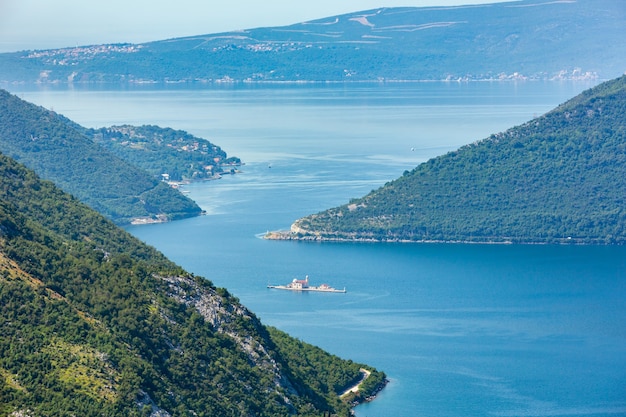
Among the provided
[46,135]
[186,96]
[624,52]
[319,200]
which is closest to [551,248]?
[319,200]

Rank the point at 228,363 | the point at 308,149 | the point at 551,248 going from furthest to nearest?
the point at 308,149 → the point at 551,248 → the point at 228,363

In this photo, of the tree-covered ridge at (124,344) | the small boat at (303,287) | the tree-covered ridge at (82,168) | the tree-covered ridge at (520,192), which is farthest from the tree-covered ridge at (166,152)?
the tree-covered ridge at (124,344)

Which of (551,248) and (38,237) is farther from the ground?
(38,237)

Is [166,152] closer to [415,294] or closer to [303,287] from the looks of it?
[303,287]

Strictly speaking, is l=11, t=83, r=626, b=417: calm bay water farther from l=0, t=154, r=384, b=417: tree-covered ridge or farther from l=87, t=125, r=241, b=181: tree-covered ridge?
l=0, t=154, r=384, b=417: tree-covered ridge

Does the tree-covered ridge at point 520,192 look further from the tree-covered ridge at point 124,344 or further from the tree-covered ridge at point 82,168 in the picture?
the tree-covered ridge at point 124,344

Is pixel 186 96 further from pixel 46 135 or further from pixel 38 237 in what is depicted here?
pixel 38 237

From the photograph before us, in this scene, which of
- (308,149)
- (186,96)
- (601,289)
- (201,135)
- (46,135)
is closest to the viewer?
(601,289)

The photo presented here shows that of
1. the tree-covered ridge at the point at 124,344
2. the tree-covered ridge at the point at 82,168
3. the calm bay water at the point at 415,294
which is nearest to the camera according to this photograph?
the tree-covered ridge at the point at 124,344
